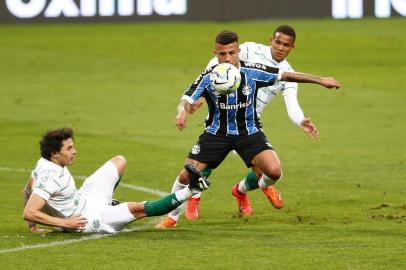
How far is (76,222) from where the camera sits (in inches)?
460

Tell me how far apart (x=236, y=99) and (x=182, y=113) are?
Answer: 2.50 feet

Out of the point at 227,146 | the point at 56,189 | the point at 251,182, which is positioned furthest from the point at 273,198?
the point at 56,189

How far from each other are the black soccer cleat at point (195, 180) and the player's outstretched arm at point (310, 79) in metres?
1.51

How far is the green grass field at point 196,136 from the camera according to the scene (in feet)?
36.6

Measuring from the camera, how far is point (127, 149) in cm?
1920

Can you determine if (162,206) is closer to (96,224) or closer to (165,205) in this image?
(165,205)

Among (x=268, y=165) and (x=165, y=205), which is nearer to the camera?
(x=165, y=205)

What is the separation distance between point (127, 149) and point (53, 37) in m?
16.9

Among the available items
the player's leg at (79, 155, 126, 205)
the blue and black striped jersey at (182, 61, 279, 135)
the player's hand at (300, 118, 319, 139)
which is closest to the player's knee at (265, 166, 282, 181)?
the blue and black striped jersey at (182, 61, 279, 135)

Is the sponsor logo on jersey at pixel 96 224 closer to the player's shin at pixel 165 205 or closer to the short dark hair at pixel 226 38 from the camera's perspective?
the player's shin at pixel 165 205

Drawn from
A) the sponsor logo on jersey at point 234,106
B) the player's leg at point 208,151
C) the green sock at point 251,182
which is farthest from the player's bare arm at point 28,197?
the green sock at point 251,182

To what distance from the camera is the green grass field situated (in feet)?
36.6

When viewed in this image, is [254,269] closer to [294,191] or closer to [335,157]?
[294,191]

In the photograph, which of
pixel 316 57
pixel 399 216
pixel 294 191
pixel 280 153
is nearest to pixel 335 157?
pixel 280 153
